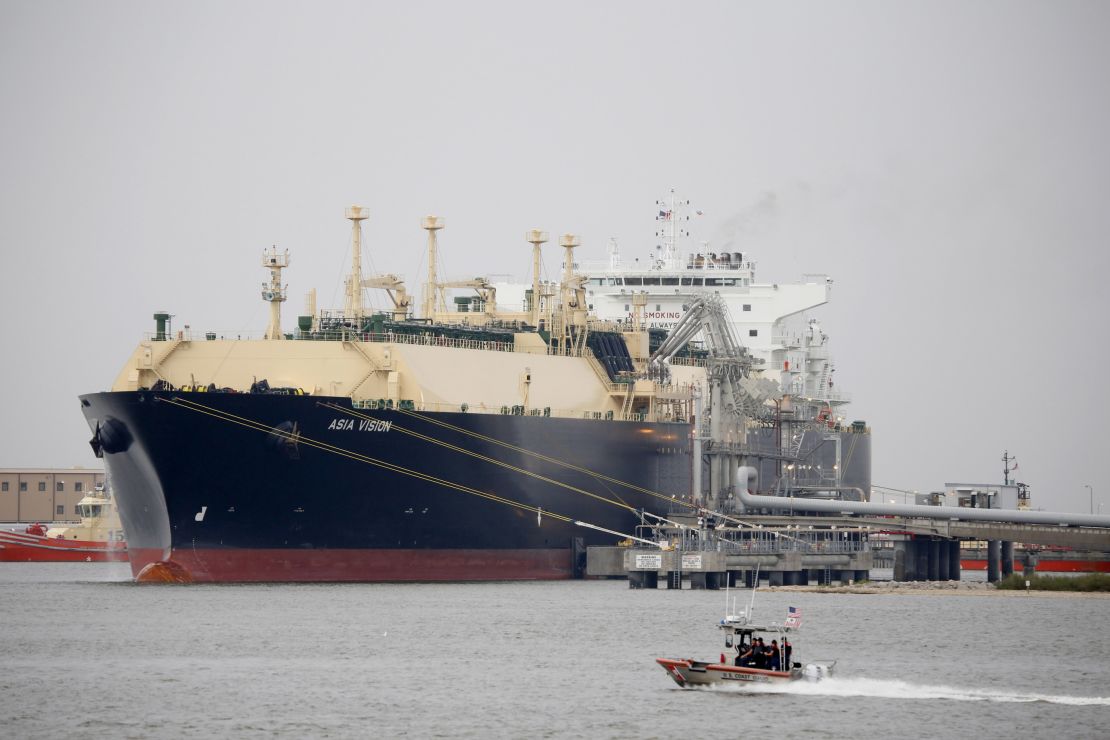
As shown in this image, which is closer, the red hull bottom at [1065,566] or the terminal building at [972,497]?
the terminal building at [972,497]

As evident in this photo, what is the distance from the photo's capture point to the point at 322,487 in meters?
65.9

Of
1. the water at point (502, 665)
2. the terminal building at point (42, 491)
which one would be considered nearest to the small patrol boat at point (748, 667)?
the water at point (502, 665)

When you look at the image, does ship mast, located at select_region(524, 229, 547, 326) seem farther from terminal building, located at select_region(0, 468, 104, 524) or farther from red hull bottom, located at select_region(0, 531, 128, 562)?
terminal building, located at select_region(0, 468, 104, 524)

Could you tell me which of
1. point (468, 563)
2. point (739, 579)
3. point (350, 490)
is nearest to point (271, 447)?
point (350, 490)

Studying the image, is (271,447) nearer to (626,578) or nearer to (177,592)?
(177,592)

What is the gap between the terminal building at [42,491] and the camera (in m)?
161

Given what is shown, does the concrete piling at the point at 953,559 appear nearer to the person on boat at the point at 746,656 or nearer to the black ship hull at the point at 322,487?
the black ship hull at the point at 322,487

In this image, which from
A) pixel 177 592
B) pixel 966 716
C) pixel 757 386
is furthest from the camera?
pixel 757 386

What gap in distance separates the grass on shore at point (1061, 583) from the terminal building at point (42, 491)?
322 ft

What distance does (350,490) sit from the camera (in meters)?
66.4

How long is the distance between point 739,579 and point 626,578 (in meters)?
5.32

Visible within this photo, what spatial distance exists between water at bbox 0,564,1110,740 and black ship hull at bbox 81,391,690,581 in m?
1.28

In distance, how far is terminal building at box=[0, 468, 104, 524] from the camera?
160650 mm

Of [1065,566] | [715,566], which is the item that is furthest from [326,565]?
[1065,566]
